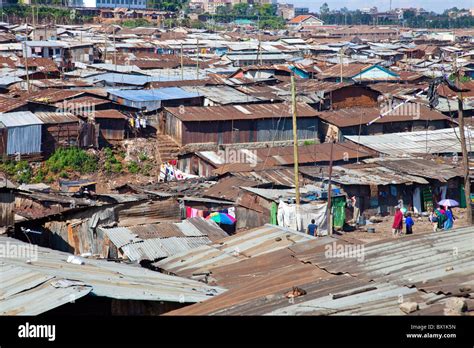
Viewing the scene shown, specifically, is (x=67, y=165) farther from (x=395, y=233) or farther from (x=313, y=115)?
(x=395, y=233)

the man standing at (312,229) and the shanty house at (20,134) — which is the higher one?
the shanty house at (20,134)

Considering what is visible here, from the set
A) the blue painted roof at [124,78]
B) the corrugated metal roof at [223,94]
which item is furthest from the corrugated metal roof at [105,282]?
the blue painted roof at [124,78]

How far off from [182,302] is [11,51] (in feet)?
139

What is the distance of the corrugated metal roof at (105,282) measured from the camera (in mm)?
8719

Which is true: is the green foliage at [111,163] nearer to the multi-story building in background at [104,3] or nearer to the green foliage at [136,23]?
the green foliage at [136,23]

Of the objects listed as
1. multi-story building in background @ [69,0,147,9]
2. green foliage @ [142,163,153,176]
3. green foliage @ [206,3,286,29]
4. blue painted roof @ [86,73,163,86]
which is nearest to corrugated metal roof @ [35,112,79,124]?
green foliage @ [142,163,153,176]

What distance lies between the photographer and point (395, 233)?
17.8 metres

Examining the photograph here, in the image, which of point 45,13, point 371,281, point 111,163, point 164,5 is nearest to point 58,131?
point 111,163

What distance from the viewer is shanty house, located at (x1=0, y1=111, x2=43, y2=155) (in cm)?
2514

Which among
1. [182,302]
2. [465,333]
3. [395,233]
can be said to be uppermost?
[465,333]

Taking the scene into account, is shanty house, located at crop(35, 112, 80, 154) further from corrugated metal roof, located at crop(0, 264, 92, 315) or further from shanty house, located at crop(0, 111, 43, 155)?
corrugated metal roof, located at crop(0, 264, 92, 315)

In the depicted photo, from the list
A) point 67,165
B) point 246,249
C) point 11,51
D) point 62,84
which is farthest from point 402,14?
point 246,249

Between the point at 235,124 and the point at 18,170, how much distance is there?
7.57m

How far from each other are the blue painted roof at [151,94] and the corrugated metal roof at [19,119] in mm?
4658
